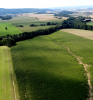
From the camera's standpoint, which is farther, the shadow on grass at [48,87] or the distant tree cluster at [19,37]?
the distant tree cluster at [19,37]

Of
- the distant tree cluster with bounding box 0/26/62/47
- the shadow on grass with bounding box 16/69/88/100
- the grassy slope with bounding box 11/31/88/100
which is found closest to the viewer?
the shadow on grass with bounding box 16/69/88/100

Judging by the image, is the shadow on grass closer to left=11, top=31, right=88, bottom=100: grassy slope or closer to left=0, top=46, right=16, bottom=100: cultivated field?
left=11, top=31, right=88, bottom=100: grassy slope

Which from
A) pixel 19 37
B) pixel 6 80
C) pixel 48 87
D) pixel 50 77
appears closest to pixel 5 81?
pixel 6 80

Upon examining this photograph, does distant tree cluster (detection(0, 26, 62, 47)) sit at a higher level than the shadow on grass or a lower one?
higher

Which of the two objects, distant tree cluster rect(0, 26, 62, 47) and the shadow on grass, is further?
distant tree cluster rect(0, 26, 62, 47)

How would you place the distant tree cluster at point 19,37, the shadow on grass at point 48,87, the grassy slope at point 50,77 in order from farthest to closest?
the distant tree cluster at point 19,37 → the grassy slope at point 50,77 → the shadow on grass at point 48,87

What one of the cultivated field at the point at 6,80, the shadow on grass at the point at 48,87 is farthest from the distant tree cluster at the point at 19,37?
the shadow on grass at the point at 48,87

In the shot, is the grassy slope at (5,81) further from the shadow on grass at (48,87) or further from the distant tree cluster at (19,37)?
the distant tree cluster at (19,37)

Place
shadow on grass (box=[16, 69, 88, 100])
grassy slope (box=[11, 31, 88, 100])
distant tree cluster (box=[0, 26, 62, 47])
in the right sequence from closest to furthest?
shadow on grass (box=[16, 69, 88, 100]) < grassy slope (box=[11, 31, 88, 100]) < distant tree cluster (box=[0, 26, 62, 47])

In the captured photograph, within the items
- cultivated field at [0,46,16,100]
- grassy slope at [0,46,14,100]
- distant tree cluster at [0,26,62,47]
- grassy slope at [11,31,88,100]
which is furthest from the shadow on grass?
distant tree cluster at [0,26,62,47]

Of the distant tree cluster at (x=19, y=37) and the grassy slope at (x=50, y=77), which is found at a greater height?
the distant tree cluster at (x=19, y=37)
